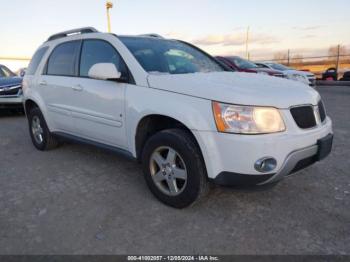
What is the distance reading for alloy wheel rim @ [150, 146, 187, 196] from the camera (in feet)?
9.59

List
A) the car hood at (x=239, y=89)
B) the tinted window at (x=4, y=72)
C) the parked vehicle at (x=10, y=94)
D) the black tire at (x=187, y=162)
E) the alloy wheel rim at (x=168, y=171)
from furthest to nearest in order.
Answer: the tinted window at (x=4, y=72) → the parked vehicle at (x=10, y=94) → the alloy wheel rim at (x=168, y=171) → the black tire at (x=187, y=162) → the car hood at (x=239, y=89)

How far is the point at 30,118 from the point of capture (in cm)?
523

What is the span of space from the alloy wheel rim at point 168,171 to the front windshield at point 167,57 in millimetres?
884

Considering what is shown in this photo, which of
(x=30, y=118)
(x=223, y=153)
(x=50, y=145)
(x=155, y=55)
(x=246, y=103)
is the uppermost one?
(x=155, y=55)

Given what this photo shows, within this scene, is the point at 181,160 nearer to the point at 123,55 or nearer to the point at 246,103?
the point at 246,103

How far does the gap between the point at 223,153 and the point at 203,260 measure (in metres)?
0.82

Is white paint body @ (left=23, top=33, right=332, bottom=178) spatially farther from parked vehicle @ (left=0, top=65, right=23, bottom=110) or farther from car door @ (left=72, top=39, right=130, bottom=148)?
parked vehicle @ (left=0, top=65, right=23, bottom=110)

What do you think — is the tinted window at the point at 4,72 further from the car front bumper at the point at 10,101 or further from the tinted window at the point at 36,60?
the tinted window at the point at 36,60

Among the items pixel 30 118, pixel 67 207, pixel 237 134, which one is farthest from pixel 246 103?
pixel 30 118

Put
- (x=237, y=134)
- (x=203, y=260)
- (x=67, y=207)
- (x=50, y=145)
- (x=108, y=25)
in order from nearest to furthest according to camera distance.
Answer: (x=203, y=260)
(x=237, y=134)
(x=67, y=207)
(x=50, y=145)
(x=108, y=25)

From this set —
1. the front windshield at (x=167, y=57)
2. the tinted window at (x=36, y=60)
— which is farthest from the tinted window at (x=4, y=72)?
the front windshield at (x=167, y=57)

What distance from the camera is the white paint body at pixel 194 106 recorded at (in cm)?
256

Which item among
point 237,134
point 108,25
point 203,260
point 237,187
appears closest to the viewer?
point 203,260

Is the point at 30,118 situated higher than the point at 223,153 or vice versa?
the point at 223,153
